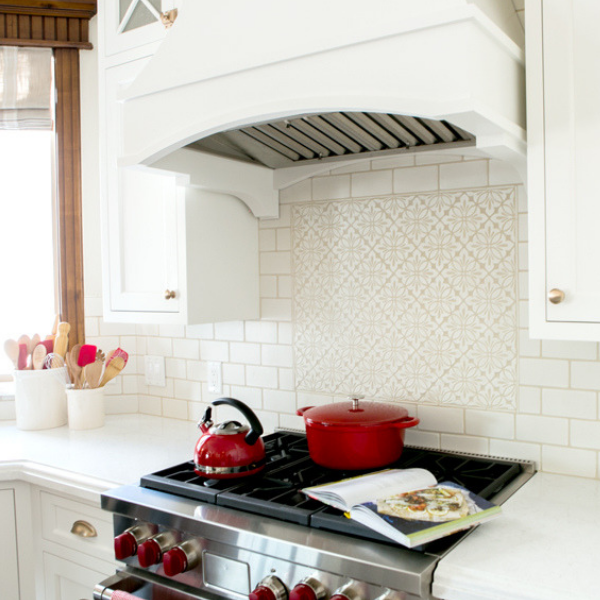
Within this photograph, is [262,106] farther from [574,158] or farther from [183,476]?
[183,476]

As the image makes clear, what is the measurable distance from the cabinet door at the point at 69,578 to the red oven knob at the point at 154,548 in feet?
1.27

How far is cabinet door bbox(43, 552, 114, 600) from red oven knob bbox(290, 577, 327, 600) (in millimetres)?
773

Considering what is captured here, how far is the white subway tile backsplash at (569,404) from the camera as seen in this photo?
1708mm

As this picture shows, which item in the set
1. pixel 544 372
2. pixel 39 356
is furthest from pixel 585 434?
pixel 39 356

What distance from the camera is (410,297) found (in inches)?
77.8

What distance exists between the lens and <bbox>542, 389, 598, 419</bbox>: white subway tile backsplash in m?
1.71

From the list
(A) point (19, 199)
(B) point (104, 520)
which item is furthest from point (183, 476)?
(A) point (19, 199)

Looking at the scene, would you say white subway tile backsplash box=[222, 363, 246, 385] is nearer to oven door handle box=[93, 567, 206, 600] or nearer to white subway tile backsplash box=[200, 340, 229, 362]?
white subway tile backsplash box=[200, 340, 229, 362]

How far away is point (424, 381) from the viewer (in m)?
1.97

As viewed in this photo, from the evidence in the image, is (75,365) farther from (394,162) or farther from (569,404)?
(569,404)

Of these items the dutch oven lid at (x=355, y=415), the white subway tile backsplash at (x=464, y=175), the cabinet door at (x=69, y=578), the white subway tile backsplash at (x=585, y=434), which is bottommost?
the cabinet door at (x=69, y=578)

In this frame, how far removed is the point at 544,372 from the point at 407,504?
24.9 inches

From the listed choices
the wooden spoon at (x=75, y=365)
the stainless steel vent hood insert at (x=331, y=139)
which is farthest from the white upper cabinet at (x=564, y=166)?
the wooden spoon at (x=75, y=365)

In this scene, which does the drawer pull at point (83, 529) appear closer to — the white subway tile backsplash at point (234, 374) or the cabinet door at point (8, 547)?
the cabinet door at point (8, 547)
